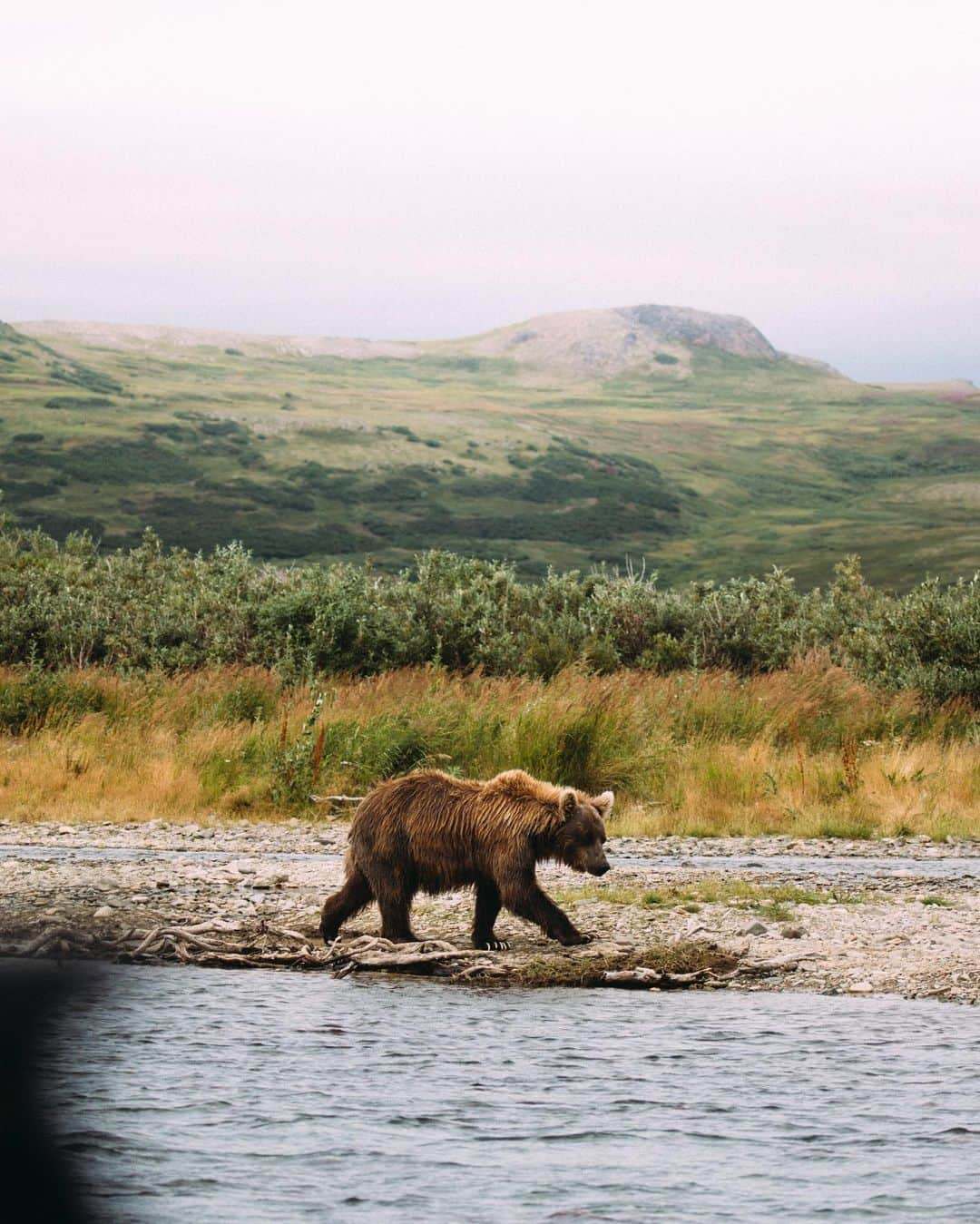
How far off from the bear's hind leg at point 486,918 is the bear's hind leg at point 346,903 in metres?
0.70

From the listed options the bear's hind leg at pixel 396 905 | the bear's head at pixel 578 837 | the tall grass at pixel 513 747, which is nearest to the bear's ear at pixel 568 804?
the bear's head at pixel 578 837

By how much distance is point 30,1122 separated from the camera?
752 cm

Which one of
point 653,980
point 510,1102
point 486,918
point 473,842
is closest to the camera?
point 510,1102

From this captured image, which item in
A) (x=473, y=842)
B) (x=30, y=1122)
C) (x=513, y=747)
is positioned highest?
(x=473, y=842)

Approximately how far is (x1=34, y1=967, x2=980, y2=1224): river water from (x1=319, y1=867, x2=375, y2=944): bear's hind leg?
661 mm

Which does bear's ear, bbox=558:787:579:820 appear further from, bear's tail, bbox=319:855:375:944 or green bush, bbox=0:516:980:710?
green bush, bbox=0:516:980:710

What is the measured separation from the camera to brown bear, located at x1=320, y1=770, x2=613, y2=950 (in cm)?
1055

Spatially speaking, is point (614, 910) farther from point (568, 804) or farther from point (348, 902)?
point (348, 902)

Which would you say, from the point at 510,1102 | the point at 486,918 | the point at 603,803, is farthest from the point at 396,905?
the point at 510,1102

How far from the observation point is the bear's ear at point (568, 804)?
1060 centimetres

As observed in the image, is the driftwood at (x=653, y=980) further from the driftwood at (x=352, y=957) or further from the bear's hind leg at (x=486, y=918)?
the bear's hind leg at (x=486, y=918)

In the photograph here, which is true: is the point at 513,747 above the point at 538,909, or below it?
below

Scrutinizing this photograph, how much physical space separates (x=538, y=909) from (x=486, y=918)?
1.72ft

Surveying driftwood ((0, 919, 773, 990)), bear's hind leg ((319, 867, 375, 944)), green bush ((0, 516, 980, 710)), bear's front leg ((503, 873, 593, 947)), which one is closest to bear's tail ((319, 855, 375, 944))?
bear's hind leg ((319, 867, 375, 944))
